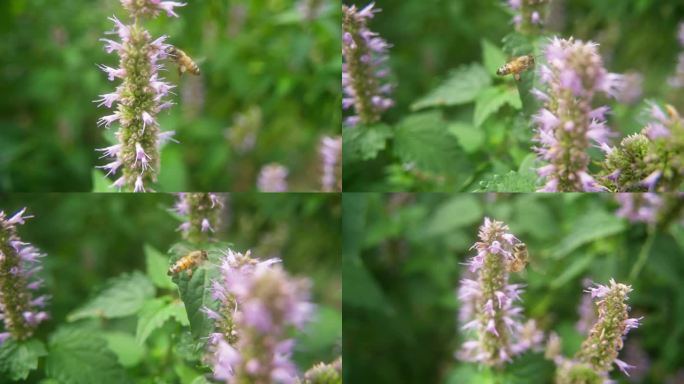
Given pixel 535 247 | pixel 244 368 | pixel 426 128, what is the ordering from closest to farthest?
pixel 244 368, pixel 426 128, pixel 535 247

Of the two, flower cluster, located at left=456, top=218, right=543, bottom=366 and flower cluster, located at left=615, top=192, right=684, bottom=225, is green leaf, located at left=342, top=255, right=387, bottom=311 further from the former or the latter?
flower cluster, located at left=615, top=192, right=684, bottom=225

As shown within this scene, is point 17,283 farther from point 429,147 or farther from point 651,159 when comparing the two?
point 651,159

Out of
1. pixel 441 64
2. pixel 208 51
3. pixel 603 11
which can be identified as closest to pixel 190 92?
pixel 208 51

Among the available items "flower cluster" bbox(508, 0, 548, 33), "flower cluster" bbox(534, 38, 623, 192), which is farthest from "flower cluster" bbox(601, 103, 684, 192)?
"flower cluster" bbox(508, 0, 548, 33)

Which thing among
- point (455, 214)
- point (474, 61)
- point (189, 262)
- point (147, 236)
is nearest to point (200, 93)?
point (147, 236)

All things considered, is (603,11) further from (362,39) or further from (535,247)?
(362,39)
